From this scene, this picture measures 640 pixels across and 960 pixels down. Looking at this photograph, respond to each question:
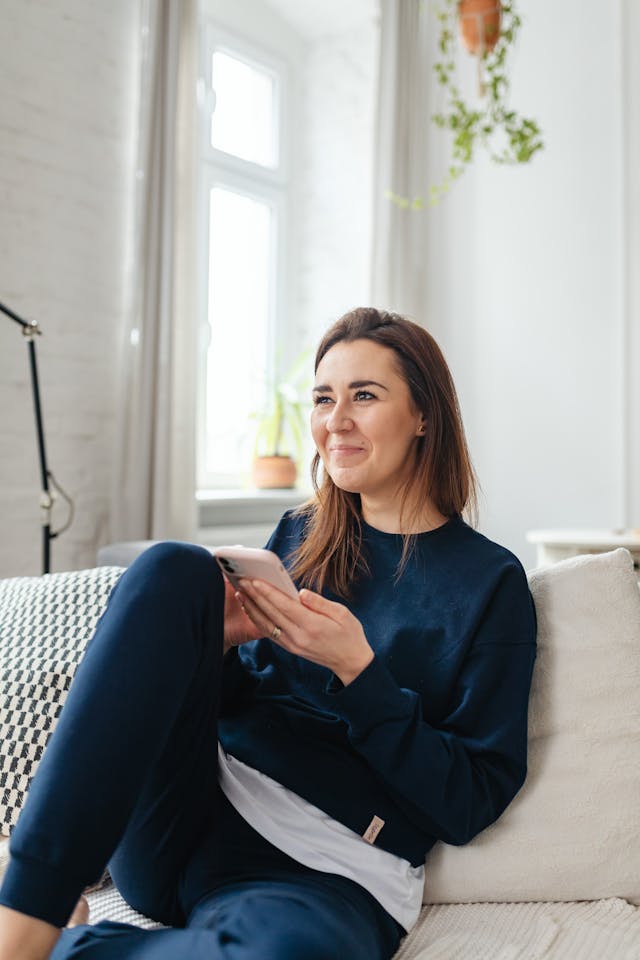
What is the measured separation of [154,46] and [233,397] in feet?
4.73

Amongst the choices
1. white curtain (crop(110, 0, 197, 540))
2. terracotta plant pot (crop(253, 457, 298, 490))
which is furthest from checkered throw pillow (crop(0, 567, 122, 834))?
terracotta plant pot (crop(253, 457, 298, 490))

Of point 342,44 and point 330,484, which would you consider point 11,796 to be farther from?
point 342,44

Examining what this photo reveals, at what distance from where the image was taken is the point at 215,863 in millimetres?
1156

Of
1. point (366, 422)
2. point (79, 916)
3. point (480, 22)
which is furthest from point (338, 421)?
point (480, 22)

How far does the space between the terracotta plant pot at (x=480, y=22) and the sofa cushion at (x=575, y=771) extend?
2.12 metres

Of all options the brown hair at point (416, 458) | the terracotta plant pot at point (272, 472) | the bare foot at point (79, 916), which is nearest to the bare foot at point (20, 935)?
the bare foot at point (79, 916)

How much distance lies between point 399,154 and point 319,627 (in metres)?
3.50

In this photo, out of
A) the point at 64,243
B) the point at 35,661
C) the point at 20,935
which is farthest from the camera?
the point at 64,243

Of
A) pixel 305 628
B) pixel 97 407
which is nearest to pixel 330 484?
pixel 305 628

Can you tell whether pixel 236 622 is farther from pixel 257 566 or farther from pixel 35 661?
pixel 35 661

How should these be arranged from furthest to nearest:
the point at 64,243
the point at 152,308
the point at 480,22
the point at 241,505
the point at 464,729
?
1. the point at 241,505
2. the point at 152,308
3. the point at 64,243
4. the point at 480,22
5. the point at 464,729

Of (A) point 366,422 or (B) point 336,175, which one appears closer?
(A) point 366,422

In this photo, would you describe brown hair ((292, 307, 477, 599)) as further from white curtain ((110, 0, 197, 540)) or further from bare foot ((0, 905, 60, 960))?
white curtain ((110, 0, 197, 540))

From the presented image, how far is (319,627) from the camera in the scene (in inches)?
43.1
